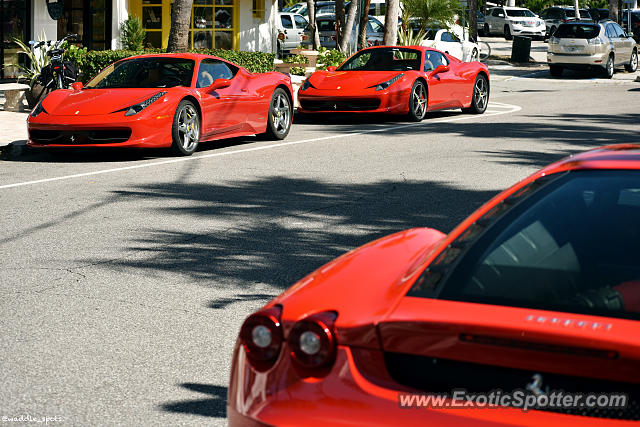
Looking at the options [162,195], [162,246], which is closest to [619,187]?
[162,246]

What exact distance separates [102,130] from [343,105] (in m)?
6.02

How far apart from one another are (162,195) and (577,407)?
7558mm

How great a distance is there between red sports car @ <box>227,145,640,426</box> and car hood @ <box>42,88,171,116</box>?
369 inches

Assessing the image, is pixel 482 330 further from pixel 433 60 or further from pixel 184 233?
pixel 433 60

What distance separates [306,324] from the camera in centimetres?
281

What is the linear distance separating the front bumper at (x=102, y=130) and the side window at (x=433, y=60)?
272 inches

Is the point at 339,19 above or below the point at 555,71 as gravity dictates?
above

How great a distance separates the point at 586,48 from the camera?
1179 inches

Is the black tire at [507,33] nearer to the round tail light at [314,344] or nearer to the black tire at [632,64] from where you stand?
the black tire at [632,64]

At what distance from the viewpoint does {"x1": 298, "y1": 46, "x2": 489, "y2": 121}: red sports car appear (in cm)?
1698

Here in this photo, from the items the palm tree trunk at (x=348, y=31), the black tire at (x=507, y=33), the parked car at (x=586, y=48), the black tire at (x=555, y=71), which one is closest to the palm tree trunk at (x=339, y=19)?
the palm tree trunk at (x=348, y=31)

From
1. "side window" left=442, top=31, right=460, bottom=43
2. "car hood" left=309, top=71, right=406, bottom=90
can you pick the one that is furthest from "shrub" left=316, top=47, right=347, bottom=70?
"side window" left=442, top=31, right=460, bottom=43

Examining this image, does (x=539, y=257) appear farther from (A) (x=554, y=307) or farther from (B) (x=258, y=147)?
(B) (x=258, y=147)

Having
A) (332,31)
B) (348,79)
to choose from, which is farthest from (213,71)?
(332,31)
